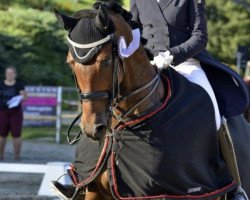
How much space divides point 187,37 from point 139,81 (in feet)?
2.69

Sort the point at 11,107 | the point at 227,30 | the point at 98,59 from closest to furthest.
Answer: the point at 98,59 < the point at 11,107 < the point at 227,30

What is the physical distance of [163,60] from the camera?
16.1ft

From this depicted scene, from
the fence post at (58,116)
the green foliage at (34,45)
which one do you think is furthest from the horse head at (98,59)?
the green foliage at (34,45)

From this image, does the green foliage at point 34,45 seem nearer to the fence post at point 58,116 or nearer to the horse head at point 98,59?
the fence post at point 58,116

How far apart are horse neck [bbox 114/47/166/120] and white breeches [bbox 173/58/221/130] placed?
0.47m

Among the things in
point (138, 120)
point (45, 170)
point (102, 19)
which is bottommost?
point (45, 170)

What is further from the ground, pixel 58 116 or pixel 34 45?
pixel 34 45

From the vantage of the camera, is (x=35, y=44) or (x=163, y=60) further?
(x=35, y=44)

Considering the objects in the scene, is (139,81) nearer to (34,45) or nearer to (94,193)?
(94,193)

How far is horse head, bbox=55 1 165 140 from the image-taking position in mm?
4121

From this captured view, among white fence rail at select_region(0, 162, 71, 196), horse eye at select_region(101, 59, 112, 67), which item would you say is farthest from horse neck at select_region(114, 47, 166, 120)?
white fence rail at select_region(0, 162, 71, 196)

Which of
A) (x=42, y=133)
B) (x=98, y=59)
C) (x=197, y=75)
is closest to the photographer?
(x=98, y=59)

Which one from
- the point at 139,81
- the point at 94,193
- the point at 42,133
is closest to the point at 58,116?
the point at 42,133

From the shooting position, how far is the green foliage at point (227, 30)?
147 feet
